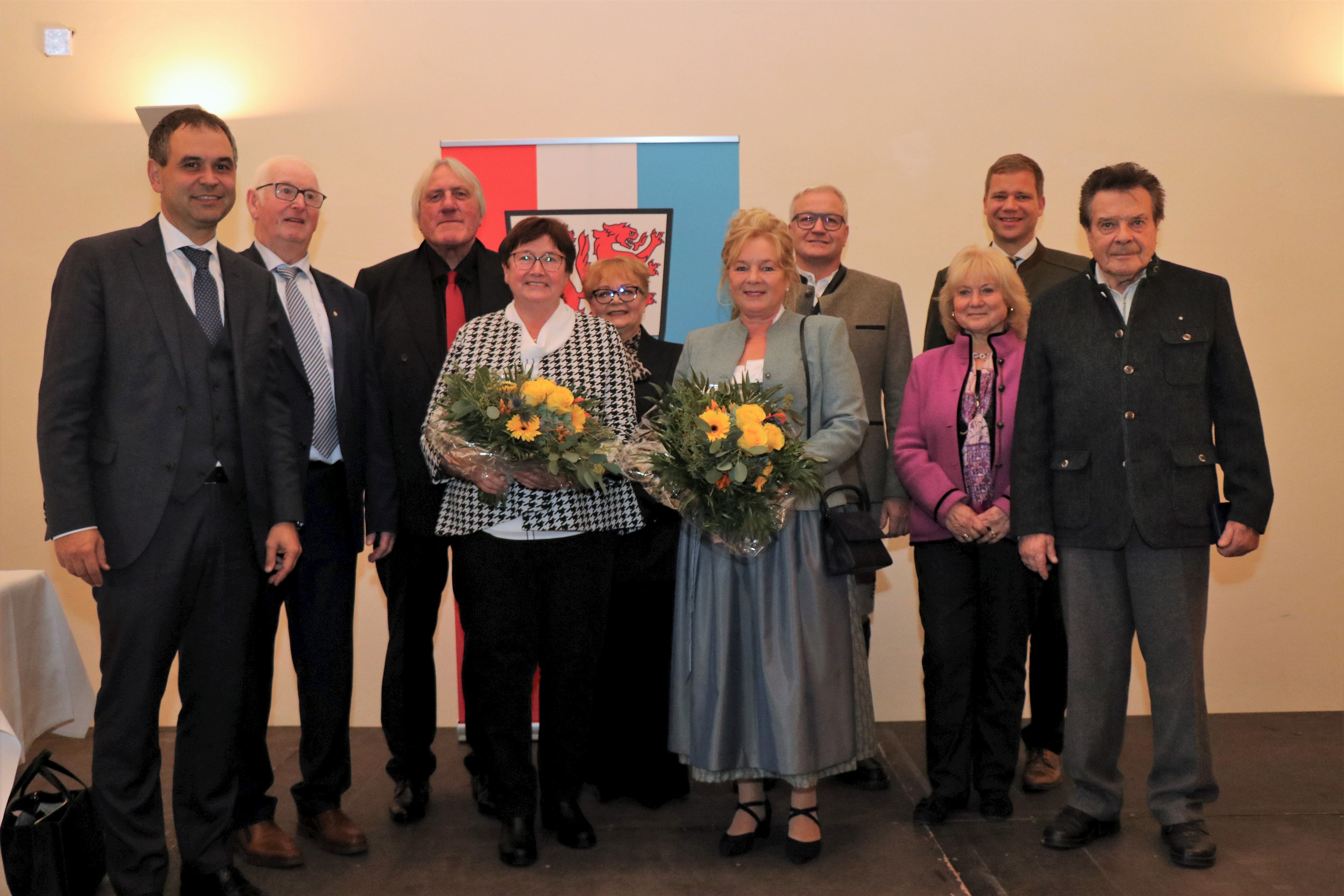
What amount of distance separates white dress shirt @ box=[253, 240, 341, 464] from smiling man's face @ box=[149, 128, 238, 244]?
0.36 meters

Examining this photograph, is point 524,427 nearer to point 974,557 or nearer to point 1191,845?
point 974,557

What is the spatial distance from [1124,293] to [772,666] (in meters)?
1.53

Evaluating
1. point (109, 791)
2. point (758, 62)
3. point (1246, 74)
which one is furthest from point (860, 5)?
point (109, 791)

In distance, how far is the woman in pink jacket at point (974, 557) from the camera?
334 centimetres

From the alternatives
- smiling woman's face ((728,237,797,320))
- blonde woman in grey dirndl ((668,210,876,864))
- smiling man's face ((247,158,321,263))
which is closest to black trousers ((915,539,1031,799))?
blonde woman in grey dirndl ((668,210,876,864))

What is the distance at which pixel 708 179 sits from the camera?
4.70 m

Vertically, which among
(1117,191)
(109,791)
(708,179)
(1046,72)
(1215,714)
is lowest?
(1215,714)

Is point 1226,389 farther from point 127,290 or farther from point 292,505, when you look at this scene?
point 127,290

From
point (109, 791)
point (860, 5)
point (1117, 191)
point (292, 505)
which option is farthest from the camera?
point (860, 5)

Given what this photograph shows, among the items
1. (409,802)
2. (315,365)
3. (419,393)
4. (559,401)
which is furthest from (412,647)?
(559,401)

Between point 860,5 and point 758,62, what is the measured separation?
1.69 feet

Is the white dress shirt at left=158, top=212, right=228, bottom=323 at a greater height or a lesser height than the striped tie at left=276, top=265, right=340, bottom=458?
greater

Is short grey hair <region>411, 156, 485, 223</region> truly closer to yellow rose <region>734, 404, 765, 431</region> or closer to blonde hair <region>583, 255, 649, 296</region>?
blonde hair <region>583, 255, 649, 296</region>

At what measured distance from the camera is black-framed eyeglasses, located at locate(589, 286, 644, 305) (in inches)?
138
